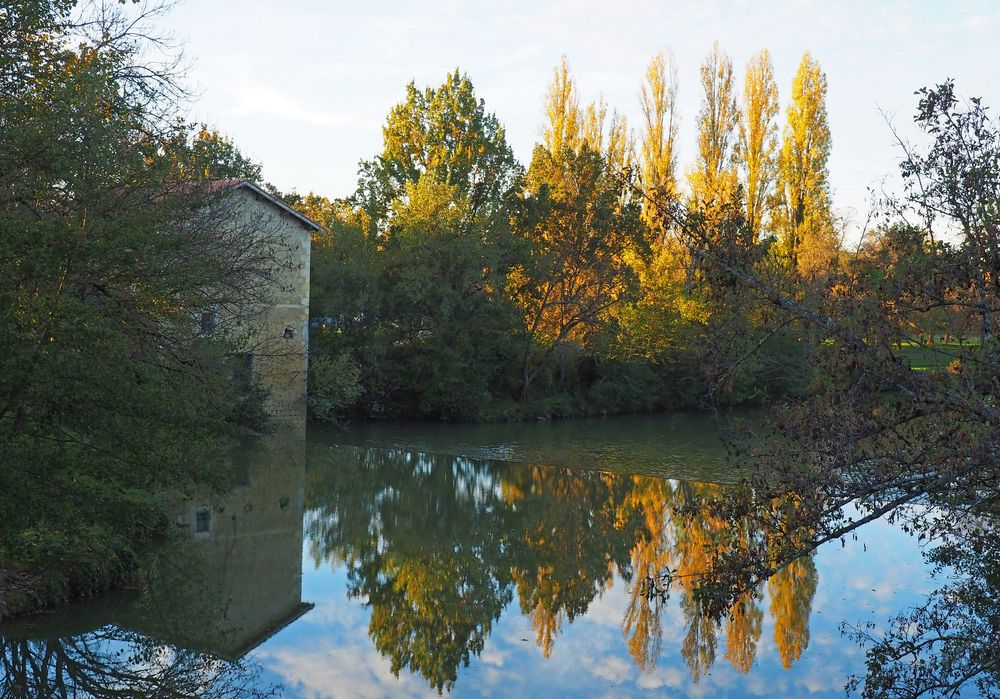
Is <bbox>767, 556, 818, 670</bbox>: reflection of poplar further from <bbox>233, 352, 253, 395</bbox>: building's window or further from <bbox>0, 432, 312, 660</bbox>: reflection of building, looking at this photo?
<bbox>233, 352, 253, 395</bbox>: building's window

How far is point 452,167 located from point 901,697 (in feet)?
95.4

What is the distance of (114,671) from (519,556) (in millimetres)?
6383

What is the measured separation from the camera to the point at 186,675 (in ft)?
29.3

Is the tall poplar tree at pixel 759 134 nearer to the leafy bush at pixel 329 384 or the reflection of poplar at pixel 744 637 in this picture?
the leafy bush at pixel 329 384

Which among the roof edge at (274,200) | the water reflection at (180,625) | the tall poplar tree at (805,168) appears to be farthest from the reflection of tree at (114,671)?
the tall poplar tree at (805,168)

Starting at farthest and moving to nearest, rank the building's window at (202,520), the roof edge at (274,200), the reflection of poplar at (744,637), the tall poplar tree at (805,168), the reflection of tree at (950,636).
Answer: the tall poplar tree at (805,168) → the roof edge at (274,200) → the building's window at (202,520) → the reflection of poplar at (744,637) → the reflection of tree at (950,636)

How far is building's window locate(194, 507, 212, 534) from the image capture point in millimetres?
14805

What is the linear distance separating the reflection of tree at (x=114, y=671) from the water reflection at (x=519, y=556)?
64.7 inches

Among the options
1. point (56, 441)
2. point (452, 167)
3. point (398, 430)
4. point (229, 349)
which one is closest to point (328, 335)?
point (398, 430)

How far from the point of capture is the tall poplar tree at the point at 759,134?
38312 mm

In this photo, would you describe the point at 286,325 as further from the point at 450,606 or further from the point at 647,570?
the point at 450,606

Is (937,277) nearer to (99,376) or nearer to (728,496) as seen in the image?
(728,496)

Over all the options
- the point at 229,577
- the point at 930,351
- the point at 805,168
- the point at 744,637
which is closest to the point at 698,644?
the point at 744,637

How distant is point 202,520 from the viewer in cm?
1541
